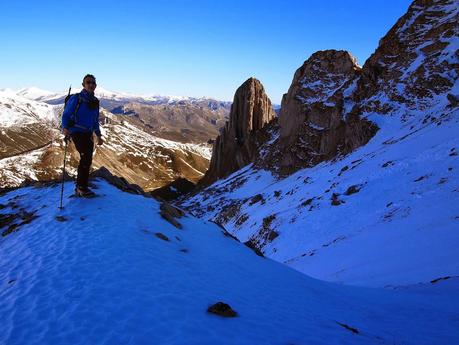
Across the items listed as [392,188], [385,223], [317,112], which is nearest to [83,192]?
[385,223]

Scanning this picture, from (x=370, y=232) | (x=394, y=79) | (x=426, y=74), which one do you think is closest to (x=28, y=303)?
(x=370, y=232)

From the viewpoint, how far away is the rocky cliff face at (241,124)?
148125mm

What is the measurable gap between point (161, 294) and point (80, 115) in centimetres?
860

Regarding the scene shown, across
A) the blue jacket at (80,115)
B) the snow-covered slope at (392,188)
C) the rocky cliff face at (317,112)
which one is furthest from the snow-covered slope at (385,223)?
the rocky cliff face at (317,112)

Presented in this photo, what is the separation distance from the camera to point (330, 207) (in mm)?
31656

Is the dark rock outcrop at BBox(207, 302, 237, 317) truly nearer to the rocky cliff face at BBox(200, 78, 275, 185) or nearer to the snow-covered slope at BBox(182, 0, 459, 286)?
the snow-covered slope at BBox(182, 0, 459, 286)

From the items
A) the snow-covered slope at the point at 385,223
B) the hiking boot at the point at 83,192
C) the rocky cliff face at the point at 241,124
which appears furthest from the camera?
the rocky cliff face at the point at 241,124

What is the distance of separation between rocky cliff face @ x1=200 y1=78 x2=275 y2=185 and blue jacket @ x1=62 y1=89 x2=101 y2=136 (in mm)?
129499

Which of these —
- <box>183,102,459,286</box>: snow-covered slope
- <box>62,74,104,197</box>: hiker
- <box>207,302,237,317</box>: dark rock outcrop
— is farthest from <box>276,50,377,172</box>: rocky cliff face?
<box>207,302,237,317</box>: dark rock outcrop

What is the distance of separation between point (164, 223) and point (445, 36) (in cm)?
6496

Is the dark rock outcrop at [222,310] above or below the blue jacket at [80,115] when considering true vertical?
below

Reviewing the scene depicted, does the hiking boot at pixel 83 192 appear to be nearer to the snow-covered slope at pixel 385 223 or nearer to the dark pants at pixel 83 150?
the dark pants at pixel 83 150

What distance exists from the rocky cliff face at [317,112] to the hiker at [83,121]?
2445 inches

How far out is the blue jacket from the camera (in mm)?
13312
